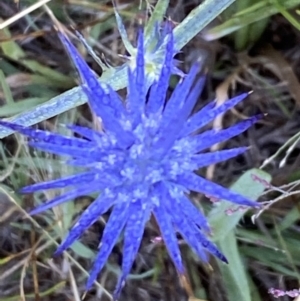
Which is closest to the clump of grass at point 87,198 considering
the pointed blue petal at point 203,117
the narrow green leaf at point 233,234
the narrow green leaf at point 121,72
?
the narrow green leaf at point 233,234

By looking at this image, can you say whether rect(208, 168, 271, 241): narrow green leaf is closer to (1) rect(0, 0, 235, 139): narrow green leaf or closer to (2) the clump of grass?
(2) the clump of grass

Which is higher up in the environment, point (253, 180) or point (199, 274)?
point (253, 180)

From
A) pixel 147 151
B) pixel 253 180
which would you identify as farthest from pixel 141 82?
pixel 253 180

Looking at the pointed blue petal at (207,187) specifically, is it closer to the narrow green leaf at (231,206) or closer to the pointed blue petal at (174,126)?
the pointed blue petal at (174,126)

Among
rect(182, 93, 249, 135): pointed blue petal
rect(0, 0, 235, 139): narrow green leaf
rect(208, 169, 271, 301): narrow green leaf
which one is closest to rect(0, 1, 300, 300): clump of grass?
rect(208, 169, 271, 301): narrow green leaf

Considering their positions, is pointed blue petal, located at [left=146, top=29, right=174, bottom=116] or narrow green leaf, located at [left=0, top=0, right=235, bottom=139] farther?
narrow green leaf, located at [left=0, top=0, right=235, bottom=139]

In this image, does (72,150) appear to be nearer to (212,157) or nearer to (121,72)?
(212,157)

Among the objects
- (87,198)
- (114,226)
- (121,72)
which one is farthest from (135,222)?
(87,198)

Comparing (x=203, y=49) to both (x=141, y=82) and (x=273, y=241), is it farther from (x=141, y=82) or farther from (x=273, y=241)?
(x=141, y=82)
